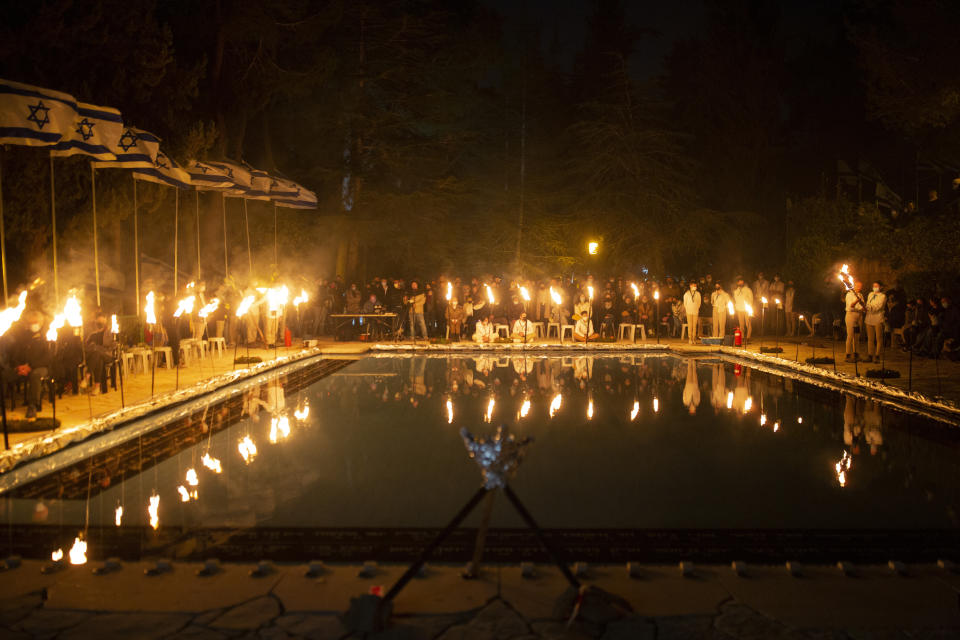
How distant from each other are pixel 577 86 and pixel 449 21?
610 centimetres

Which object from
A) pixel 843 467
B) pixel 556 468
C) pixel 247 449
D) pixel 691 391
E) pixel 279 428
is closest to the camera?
pixel 556 468

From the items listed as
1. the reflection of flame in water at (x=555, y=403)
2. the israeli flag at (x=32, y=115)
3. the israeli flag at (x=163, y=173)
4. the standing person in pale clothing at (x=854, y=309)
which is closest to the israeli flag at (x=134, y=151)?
the israeli flag at (x=163, y=173)

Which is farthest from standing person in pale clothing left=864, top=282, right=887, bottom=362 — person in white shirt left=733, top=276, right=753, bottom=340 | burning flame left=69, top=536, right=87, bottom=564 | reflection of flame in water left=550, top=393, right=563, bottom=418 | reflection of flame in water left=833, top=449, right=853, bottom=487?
burning flame left=69, top=536, right=87, bottom=564

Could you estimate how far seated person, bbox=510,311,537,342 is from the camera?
854 inches

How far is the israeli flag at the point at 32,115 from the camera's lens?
1002cm

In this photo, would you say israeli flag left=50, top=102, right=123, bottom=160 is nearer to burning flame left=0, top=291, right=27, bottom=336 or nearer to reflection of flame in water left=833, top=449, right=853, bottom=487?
burning flame left=0, top=291, right=27, bottom=336

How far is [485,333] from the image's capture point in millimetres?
21469

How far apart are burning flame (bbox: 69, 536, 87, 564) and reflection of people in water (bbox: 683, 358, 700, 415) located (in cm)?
785

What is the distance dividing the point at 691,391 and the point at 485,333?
9220mm

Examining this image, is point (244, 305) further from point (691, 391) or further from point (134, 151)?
point (691, 391)

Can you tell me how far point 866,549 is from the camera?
17.5 ft

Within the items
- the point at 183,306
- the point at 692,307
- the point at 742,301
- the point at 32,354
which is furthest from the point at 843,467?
the point at 692,307

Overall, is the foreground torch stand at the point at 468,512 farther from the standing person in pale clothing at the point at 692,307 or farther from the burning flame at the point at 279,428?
the standing person in pale clothing at the point at 692,307

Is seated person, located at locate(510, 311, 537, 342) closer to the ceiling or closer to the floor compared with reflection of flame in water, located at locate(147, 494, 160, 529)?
closer to the ceiling
